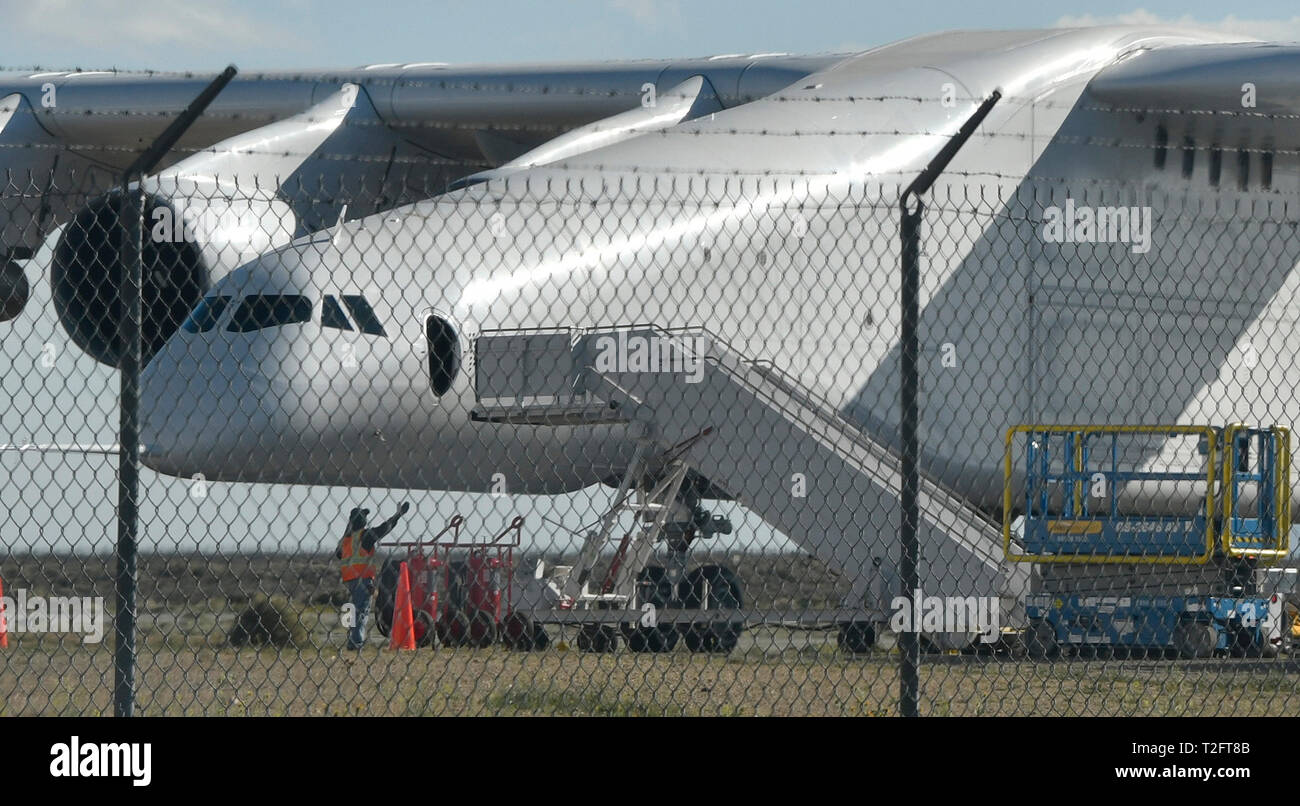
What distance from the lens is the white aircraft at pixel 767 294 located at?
38.5ft

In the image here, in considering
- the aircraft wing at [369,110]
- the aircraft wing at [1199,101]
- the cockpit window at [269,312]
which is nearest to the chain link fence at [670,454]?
the cockpit window at [269,312]

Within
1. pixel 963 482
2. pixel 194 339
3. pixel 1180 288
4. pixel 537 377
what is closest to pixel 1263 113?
pixel 1180 288

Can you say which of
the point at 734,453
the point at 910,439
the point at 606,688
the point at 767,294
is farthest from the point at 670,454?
the point at 910,439

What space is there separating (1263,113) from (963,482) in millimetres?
4284

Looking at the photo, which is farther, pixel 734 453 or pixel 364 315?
pixel 364 315

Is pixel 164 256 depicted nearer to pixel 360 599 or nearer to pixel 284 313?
pixel 284 313

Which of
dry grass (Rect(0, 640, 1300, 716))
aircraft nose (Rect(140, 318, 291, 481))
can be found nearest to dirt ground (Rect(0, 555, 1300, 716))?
dry grass (Rect(0, 640, 1300, 716))

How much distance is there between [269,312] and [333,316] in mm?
424

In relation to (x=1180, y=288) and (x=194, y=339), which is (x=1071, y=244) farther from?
(x=194, y=339)

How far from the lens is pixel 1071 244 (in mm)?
16234

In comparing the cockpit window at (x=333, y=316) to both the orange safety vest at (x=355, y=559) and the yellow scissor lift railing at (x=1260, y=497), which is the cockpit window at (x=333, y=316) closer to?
the orange safety vest at (x=355, y=559)

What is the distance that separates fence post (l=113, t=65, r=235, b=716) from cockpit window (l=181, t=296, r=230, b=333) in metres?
7.16

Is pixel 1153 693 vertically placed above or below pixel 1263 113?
below

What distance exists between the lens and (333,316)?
12.5m
